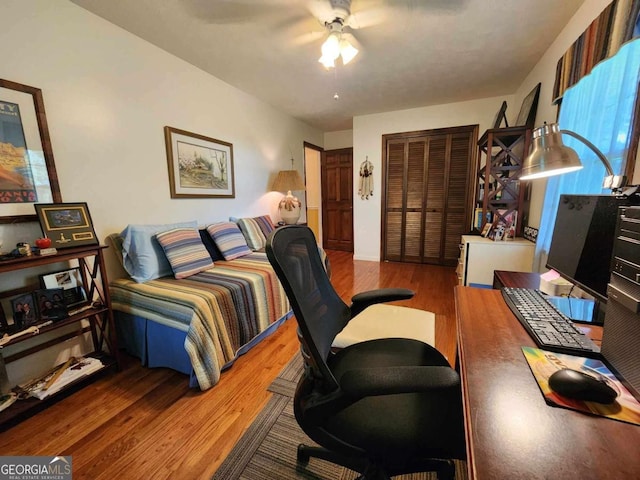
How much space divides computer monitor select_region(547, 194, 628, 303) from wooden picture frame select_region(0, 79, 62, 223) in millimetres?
2832

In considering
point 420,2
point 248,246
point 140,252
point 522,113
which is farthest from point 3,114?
point 522,113

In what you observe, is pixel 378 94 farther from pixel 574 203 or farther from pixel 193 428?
pixel 193 428

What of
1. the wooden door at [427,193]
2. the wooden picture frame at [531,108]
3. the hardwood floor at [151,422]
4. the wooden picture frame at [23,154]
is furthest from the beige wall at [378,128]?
the wooden picture frame at [23,154]

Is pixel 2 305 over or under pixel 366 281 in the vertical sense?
over

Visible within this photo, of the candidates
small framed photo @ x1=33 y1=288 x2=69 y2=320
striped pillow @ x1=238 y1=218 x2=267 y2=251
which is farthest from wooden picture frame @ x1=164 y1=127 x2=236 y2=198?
small framed photo @ x1=33 y1=288 x2=69 y2=320

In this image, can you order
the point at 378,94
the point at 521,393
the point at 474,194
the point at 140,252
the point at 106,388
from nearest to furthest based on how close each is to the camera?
1. the point at 521,393
2. the point at 106,388
3. the point at 140,252
4. the point at 378,94
5. the point at 474,194

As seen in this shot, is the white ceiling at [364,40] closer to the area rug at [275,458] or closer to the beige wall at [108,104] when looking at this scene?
the beige wall at [108,104]

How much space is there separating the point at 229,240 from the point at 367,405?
2.14m

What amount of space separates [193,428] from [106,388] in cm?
74

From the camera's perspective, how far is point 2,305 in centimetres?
148

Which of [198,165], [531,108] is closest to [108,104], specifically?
[198,165]

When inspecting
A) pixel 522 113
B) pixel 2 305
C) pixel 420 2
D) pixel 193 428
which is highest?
pixel 420 2

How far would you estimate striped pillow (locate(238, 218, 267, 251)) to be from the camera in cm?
296

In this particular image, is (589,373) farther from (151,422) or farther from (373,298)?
(151,422)
